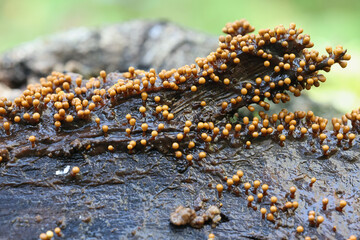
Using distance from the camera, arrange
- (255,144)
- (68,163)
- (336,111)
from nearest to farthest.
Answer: (68,163) → (255,144) → (336,111)

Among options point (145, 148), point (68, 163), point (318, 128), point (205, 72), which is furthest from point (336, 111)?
point (68, 163)

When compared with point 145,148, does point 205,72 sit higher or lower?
higher

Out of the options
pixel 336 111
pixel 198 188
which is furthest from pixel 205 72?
pixel 336 111

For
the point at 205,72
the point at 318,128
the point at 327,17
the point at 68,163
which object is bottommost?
the point at 68,163

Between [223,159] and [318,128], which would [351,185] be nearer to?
[318,128]

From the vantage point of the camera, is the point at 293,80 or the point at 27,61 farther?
the point at 27,61

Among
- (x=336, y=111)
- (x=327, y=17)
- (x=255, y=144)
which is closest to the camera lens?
(x=255, y=144)

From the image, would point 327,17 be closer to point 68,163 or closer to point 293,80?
point 293,80
